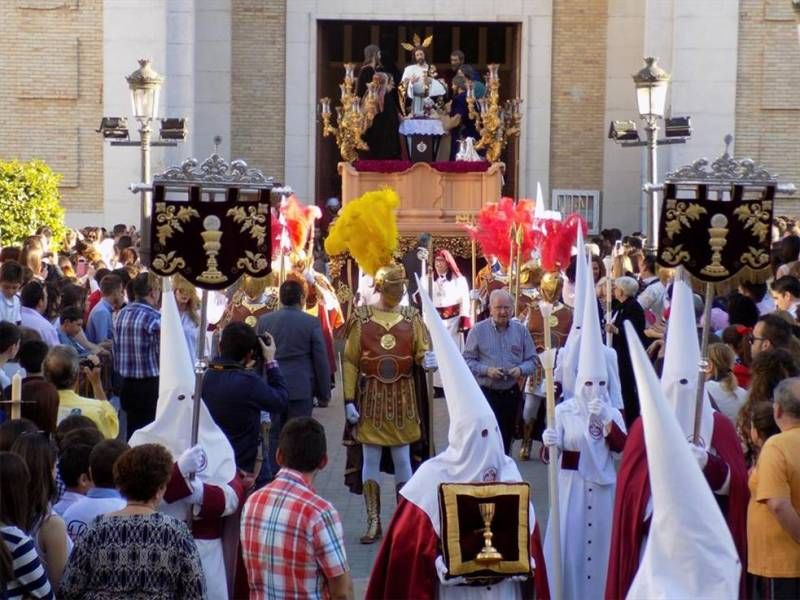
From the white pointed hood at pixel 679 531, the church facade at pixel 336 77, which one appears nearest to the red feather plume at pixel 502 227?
the church facade at pixel 336 77

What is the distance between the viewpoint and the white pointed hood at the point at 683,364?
7.20 metres

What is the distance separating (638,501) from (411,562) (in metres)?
1.09

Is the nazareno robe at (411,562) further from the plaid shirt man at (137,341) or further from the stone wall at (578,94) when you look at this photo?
the stone wall at (578,94)

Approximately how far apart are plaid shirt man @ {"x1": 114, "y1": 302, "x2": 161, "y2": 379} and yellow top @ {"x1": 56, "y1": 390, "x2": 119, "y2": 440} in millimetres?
2885

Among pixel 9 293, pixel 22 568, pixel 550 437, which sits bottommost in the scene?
pixel 22 568

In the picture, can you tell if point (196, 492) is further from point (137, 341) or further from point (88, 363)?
point (137, 341)

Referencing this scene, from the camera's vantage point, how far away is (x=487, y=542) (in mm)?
6461

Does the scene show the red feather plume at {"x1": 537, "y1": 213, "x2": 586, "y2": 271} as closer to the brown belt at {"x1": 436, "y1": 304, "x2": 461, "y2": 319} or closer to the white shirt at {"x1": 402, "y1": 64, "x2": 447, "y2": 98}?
the brown belt at {"x1": 436, "y1": 304, "x2": 461, "y2": 319}

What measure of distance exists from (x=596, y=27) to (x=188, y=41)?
23.6 ft

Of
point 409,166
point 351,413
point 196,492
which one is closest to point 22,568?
point 196,492

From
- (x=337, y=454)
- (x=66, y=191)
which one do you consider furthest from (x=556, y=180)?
(x=337, y=454)

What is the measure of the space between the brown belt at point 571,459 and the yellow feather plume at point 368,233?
353 centimetres

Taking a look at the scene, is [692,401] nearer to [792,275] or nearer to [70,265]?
[792,275]

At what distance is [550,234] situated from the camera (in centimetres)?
1526
